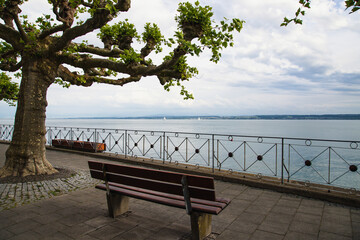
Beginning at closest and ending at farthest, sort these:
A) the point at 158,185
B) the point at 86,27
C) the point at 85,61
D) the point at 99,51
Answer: the point at 158,185 < the point at 86,27 < the point at 85,61 < the point at 99,51

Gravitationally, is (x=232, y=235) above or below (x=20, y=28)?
below

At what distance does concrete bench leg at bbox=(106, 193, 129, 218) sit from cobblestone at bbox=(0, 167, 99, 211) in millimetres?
1988

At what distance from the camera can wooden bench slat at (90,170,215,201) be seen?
3355 millimetres

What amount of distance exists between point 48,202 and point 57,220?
1.06 metres

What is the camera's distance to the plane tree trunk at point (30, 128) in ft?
23.1

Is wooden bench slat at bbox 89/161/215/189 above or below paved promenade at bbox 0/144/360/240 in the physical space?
above

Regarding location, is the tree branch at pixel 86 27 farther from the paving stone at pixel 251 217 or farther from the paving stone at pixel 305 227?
the paving stone at pixel 305 227

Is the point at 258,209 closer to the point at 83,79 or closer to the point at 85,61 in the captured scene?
the point at 85,61

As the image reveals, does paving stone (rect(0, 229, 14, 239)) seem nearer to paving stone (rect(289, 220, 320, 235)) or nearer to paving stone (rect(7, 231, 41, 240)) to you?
paving stone (rect(7, 231, 41, 240))

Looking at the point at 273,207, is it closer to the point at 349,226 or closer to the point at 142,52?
the point at 349,226

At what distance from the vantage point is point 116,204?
169 inches

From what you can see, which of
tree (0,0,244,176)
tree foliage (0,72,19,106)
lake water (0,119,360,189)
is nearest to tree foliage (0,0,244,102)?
tree (0,0,244,176)


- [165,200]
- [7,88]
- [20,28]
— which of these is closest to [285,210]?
[165,200]

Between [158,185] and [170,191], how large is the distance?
0.21 m
